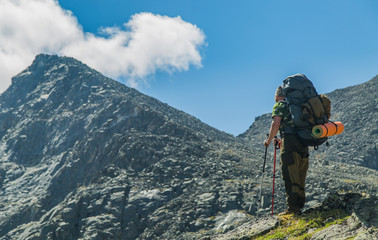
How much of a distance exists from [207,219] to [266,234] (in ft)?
124

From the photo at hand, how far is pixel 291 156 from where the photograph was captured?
10000 mm

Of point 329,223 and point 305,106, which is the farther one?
point 305,106

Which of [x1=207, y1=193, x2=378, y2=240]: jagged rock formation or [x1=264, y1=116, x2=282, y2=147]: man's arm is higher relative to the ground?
[x1=264, y1=116, x2=282, y2=147]: man's arm

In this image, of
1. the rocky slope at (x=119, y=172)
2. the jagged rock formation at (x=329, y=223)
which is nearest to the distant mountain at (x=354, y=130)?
the rocky slope at (x=119, y=172)

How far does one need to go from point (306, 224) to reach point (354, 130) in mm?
94142

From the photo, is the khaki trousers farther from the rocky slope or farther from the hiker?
the rocky slope

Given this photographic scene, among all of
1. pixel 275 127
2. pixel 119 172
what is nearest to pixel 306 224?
pixel 275 127

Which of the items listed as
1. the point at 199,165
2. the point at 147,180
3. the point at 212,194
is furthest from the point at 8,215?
the point at 212,194

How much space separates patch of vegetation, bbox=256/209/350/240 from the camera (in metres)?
8.50

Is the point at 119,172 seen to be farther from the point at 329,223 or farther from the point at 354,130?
the point at 354,130

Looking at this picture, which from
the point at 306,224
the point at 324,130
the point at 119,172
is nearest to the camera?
the point at 306,224

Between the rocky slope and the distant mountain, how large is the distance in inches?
551

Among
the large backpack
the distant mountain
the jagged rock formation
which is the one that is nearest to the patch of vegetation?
the jagged rock formation

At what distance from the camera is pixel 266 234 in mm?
9484
